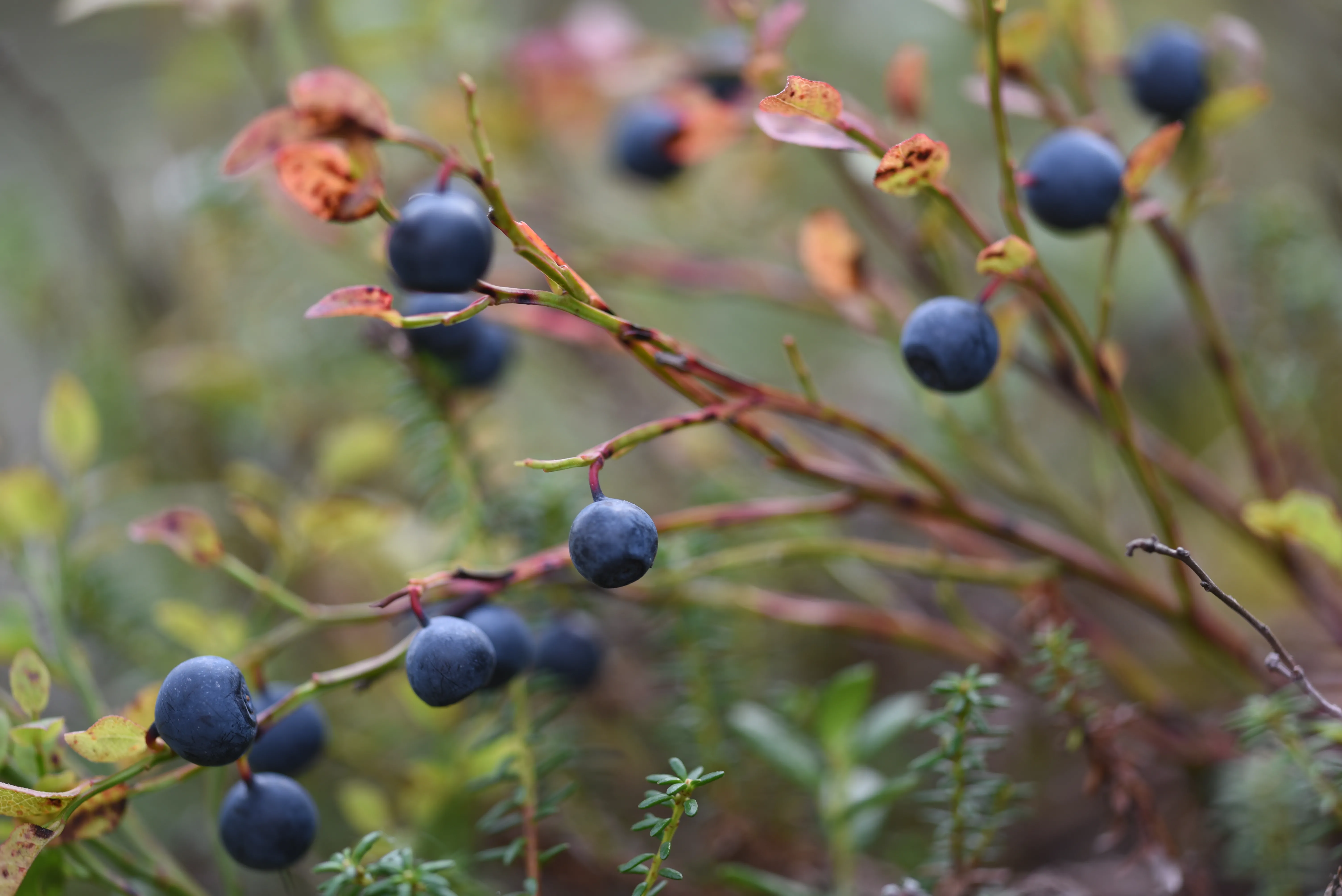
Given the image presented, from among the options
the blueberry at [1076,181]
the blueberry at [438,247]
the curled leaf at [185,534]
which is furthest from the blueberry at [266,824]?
the blueberry at [1076,181]

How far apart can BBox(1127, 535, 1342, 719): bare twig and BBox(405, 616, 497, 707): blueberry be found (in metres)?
0.31

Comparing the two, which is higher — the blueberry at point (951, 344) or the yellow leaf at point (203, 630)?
the blueberry at point (951, 344)

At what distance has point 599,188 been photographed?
6.44 feet

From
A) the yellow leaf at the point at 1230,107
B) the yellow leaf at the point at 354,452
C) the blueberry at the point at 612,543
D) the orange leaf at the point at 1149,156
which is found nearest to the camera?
the blueberry at the point at 612,543

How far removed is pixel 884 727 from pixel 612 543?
0.35m

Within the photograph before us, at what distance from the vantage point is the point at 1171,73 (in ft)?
2.38

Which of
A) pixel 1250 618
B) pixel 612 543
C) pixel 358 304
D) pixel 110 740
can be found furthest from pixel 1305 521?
pixel 110 740

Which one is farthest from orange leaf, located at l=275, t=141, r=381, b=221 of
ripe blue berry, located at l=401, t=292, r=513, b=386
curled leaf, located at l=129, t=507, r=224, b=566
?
curled leaf, located at l=129, t=507, r=224, b=566

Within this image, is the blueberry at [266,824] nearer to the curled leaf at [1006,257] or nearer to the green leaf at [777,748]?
the green leaf at [777,748]

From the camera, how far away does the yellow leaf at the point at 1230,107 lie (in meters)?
0.69

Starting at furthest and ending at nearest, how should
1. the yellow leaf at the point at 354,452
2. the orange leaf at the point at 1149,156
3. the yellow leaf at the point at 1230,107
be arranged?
the yellow leaf at the point at 354,452, the yellow leaf at the point at 1230,107, the orange leaf at the point at 1149,156

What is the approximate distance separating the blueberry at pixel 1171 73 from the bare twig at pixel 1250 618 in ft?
A: 1.26

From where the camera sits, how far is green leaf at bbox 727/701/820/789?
0.71 m

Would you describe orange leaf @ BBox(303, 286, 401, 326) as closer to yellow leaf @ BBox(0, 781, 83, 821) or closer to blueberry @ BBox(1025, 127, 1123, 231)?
yellow leaf @ BBox(0, 781, 83, 821)
